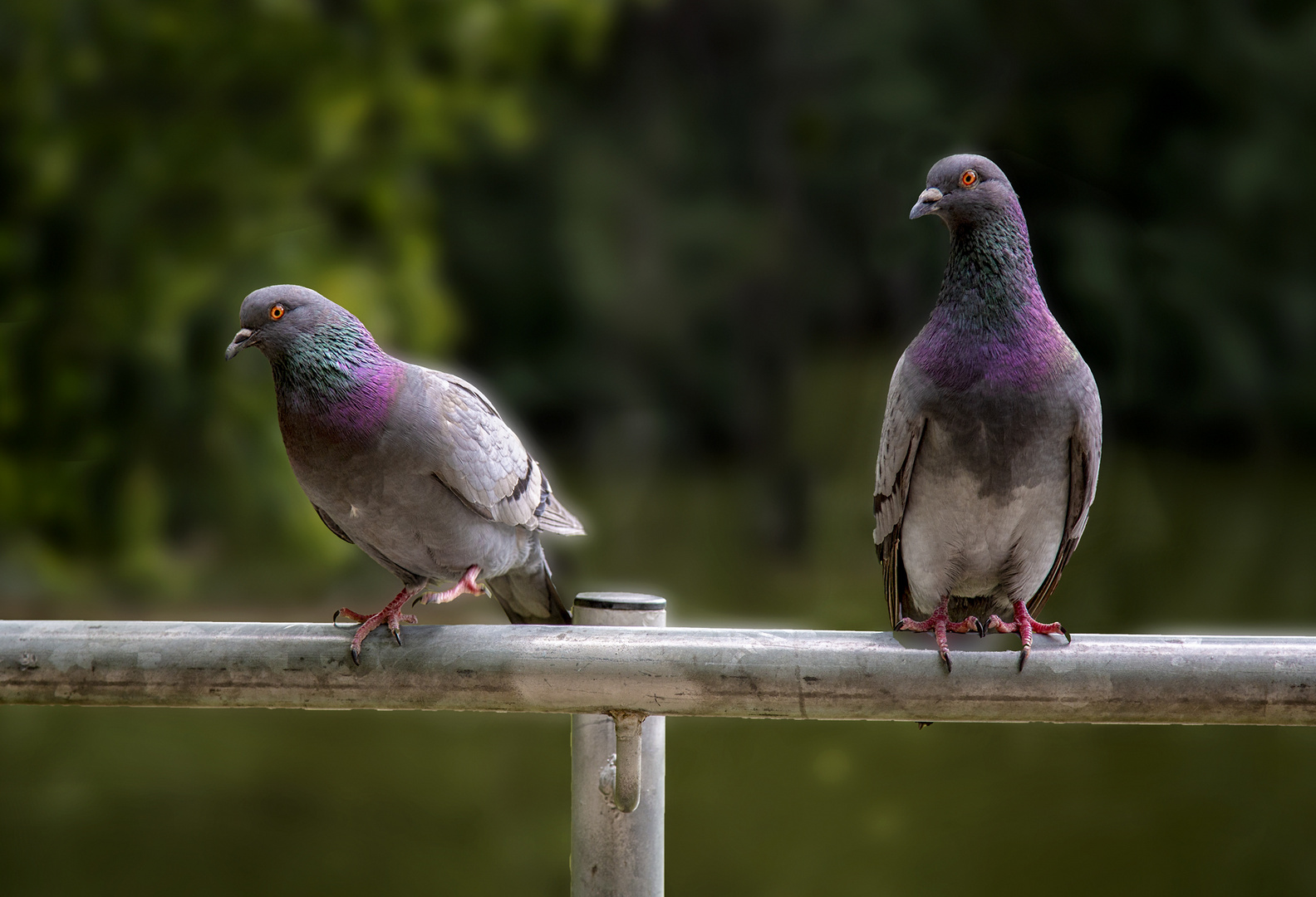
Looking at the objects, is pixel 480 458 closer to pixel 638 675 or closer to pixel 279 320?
pixel 279 320

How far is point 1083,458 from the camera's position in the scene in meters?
2.07

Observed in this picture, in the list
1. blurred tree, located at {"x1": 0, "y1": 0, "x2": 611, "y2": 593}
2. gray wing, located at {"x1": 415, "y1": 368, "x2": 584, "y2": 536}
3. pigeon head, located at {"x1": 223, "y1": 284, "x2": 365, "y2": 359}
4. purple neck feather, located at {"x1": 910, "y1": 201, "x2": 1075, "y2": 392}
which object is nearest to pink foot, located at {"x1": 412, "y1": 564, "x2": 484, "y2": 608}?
gray wing, located at {"x1": 415, "y1": 368, "x2": 584, "y2": 536}

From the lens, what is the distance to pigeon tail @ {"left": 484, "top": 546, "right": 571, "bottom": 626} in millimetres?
2486

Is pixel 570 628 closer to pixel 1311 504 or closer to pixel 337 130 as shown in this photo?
pixel 337 130

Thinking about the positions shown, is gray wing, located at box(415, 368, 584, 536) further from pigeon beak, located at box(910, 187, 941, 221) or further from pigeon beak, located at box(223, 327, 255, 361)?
pigeon beak, located at box(910, 187, 941, 221)

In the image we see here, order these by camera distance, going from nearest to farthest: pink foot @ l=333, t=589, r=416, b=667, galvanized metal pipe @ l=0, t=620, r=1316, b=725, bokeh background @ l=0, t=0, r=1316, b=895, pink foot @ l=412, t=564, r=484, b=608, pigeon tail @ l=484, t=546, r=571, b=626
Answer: galvanized metal pipe @ l=0, t=620, r=1316, b=725, pink foot @ l=333, t=589, r=416, b=667, pink foot @ l=412, t=564, r=484, b=608, pigeon tail @ l=484, t=546, r=571, b=626, bokeh background @ l=0, t=0, r=1316, b=895

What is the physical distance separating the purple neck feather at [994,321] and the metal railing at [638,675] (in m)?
0.47

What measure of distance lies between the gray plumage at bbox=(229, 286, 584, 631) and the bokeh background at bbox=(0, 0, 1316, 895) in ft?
3.35

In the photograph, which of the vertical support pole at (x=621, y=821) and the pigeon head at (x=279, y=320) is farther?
the pigeon head at (x=279, y=320)

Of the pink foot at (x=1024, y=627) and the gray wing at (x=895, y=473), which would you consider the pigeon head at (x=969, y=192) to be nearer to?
the gray wing at (x=895, y=473)

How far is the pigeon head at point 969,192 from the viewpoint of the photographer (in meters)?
2.03

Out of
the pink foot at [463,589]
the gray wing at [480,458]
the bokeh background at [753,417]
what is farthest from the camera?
the bokeh background at [753,417]

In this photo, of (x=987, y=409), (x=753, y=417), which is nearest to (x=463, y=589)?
(x=987, y=409)

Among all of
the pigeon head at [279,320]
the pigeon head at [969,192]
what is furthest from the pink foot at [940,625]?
the pigeon head at [279,320]
